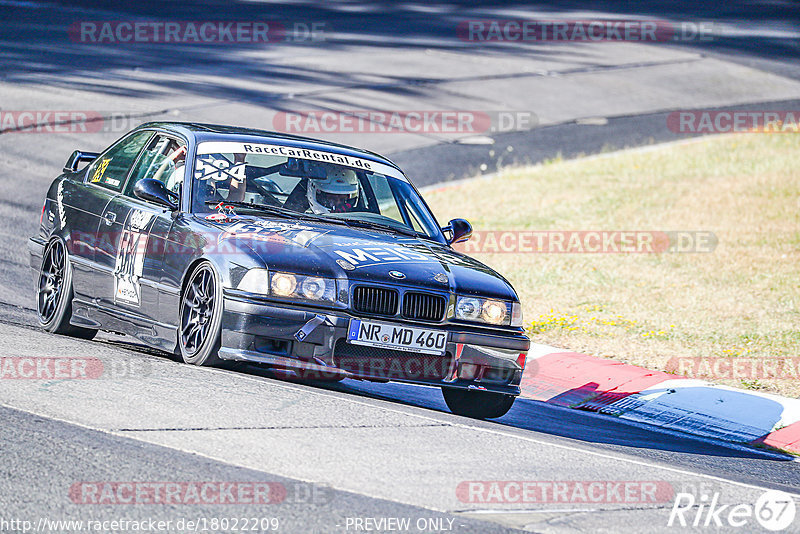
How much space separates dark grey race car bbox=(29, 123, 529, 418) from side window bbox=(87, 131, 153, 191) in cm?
1

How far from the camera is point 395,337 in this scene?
7.06 metres

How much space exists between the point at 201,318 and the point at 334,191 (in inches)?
59.5

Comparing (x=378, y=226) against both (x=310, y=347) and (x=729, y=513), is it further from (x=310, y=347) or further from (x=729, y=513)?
(x=729, y=513)

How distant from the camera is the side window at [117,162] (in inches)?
347

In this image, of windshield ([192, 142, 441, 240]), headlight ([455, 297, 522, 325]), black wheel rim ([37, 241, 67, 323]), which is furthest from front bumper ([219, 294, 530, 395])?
black wheel rim ([37, 241, 67, 323])

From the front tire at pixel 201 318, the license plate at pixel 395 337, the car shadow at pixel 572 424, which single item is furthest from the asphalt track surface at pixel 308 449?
the license plate at pixel 395 337

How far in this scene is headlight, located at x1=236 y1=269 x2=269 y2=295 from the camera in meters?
6.96

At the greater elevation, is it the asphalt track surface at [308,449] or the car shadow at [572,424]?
the asphalt track surface at [308,449]

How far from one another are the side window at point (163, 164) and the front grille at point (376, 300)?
1.77 m

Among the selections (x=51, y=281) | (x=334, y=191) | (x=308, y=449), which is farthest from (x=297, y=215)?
(x=308, y=449)

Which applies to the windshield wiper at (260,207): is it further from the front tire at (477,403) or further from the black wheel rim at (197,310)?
the front tire at (477,403)

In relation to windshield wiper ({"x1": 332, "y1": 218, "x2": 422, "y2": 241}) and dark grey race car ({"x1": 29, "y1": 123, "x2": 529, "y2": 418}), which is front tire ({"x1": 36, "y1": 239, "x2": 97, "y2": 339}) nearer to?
dark grey race car ({"x1": 29, "y1": 123, "x2": 529, "y2": 418})

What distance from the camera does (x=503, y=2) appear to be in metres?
35.9

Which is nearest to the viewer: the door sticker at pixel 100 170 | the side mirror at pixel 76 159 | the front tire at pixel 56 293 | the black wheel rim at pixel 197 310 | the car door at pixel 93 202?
the black wheel rim at pixel 197 310
